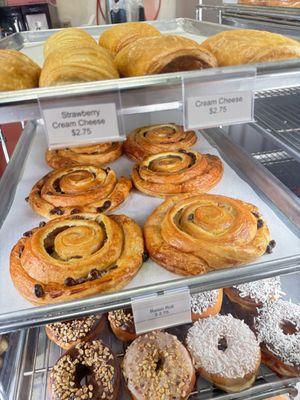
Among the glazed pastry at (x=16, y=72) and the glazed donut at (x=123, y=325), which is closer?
the glazed pastry at (x=16, y=72)

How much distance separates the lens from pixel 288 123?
66.8 inches

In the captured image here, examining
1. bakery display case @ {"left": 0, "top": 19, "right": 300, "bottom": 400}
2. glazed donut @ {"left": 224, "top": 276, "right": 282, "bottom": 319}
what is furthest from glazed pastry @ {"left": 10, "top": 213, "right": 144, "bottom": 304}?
glazed donut @ {"left": 224, "top": 276, "right": 282, "bottom": 319}

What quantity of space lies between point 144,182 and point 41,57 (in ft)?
2.11

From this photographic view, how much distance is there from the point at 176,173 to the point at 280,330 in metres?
0.69

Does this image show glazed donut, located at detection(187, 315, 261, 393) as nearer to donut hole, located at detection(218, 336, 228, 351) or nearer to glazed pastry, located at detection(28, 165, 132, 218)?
donut hole, located at detection(218, 336, 228, 351)

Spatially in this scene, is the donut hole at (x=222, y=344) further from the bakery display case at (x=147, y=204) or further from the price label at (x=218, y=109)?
the price label at (x=218, y=109)

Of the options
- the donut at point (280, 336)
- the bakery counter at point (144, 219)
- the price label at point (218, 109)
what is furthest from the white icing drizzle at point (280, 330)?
the price label at point (218, 109)

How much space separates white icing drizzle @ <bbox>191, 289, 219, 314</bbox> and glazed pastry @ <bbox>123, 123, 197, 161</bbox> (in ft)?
1.95

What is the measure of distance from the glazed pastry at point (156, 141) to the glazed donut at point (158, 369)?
0.71m

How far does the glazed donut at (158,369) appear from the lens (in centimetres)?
108

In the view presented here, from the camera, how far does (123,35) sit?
1.25 metres

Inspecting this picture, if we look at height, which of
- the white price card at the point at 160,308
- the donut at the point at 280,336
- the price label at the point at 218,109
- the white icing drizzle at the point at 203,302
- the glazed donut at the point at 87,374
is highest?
the price label at the point at 218,109

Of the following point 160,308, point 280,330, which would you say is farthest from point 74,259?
point 280,330

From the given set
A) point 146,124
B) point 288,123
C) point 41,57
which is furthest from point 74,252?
point 288,123
